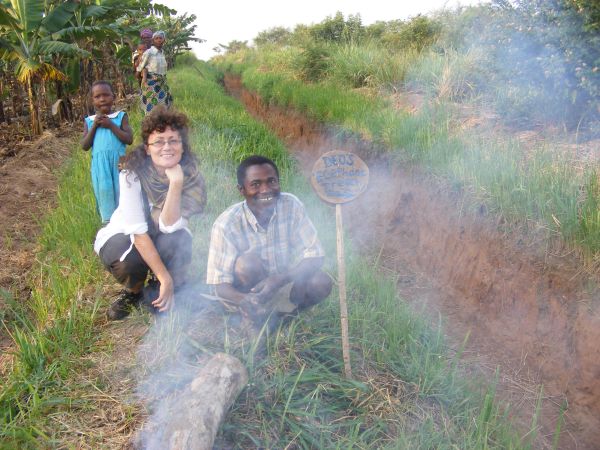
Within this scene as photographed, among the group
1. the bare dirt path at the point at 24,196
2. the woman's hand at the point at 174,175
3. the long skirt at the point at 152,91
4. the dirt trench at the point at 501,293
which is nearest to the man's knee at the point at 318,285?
the woman's hand at the point at 174,175

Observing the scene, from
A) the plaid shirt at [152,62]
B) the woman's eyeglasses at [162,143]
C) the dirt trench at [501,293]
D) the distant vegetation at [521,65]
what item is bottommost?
the dirt trench at [501,293]

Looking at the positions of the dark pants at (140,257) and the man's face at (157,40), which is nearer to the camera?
the dark pants at (140,257)

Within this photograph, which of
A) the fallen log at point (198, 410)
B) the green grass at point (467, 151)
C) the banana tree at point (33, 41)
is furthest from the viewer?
the banana tree at point (33, 41)

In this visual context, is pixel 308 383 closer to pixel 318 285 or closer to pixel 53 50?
pixel 318 285

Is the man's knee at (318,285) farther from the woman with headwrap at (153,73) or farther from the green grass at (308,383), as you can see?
the woman with headwrap at (153,73)

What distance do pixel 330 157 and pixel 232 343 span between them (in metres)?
1.01

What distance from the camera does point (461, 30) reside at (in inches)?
278

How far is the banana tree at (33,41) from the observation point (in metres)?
6.96

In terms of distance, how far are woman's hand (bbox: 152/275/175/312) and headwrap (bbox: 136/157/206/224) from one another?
366mm

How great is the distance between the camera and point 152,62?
23.0 ft

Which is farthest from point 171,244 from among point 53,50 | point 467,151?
point 53,50

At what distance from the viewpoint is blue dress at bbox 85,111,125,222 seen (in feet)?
10.4

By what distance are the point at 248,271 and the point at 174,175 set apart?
0.63 meters

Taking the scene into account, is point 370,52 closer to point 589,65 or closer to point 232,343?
point 589,65
